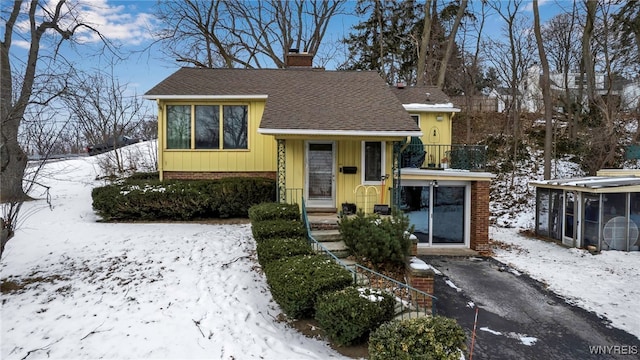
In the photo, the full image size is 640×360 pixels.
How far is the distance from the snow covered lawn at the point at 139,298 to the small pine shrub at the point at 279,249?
1.96 feet

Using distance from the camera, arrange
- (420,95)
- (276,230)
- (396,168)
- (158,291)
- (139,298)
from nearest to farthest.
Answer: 1. (139,298)
2. (158,291)
3. (276,230)
4. (396,168)
5. (420,95)

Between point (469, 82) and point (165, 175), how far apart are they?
21.8 m

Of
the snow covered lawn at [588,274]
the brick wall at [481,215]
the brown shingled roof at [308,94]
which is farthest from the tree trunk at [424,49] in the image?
the snow covered lawn at [588,274]

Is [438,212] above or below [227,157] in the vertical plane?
below

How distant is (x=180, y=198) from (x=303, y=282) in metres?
6.26

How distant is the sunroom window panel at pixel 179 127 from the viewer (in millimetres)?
11430

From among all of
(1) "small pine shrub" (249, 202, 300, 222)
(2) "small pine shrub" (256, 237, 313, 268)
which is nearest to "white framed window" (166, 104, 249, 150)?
(1) "small pine shrub" (249, 202, 300, 222)

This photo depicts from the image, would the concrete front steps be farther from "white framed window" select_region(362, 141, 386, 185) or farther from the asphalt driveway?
the asphalt driveway

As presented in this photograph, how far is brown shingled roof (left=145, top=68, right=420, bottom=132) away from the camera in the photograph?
9.15 meters

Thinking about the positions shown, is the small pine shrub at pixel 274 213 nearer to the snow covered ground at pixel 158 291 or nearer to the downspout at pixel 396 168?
the snow covered ground at pixel 158 291

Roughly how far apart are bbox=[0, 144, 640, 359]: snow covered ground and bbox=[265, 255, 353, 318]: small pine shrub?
0.39 meters

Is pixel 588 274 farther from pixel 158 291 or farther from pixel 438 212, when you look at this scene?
pixel 158 291

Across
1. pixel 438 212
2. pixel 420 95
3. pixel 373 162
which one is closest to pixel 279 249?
pixel 373 162

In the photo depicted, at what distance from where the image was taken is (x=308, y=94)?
11.3 m
